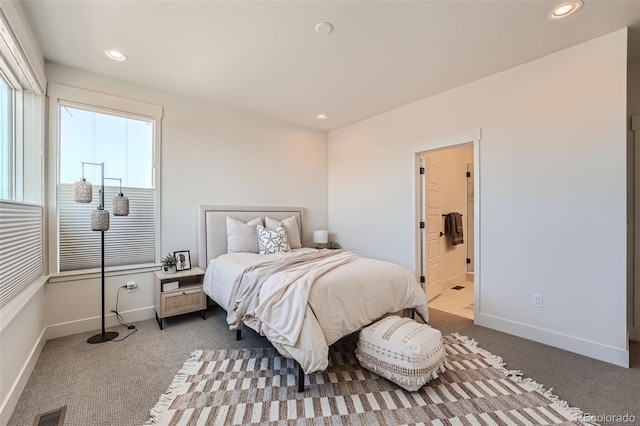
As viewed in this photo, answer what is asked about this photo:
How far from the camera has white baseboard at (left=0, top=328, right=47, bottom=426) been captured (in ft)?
5.37

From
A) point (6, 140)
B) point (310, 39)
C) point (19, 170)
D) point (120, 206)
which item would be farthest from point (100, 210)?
point (310, 39)

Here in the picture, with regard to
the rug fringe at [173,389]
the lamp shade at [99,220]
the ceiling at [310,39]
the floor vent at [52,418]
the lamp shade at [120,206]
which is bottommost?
the floor vent at [52,418]

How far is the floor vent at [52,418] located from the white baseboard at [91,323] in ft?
4.55

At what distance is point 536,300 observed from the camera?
2.73m

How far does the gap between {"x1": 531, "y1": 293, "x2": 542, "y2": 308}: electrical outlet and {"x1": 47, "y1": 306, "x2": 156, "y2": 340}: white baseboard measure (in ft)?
13.6

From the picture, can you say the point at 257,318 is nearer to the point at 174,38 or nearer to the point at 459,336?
the point at 459,336

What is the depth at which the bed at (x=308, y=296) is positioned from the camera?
1939mm

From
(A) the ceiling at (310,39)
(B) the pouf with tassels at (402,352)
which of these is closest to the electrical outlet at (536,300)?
(B) the pouf with tassels at (402,352)

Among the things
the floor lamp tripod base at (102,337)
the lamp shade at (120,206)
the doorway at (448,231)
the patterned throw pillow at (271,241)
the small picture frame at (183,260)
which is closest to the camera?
the floor lamp tripod base at (102,337)

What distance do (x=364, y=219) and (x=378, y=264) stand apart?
1785 millimetres

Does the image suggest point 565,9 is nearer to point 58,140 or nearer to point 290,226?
point 290,226

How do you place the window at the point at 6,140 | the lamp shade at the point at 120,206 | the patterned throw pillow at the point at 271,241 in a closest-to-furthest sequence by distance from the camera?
the window at the point at 6,140
the lamp shade at the point at 120,206
the patterned throw pillow at the point at 271,241

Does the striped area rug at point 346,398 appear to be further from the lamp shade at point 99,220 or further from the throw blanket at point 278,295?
the lamp shade at point 99,220

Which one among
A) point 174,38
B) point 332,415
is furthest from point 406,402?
point 174,38
